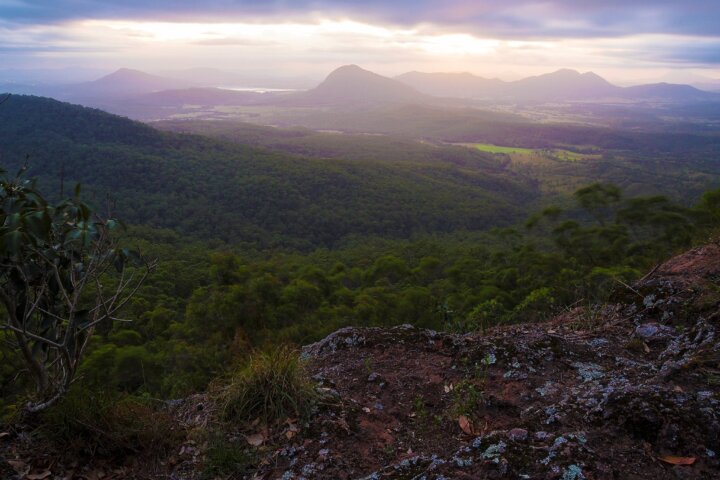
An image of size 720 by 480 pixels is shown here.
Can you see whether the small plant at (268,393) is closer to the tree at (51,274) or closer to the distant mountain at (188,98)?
the tree at (51,274)

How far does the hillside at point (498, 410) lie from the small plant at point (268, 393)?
8cm

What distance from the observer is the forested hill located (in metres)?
44.4

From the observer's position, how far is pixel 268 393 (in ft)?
9.80

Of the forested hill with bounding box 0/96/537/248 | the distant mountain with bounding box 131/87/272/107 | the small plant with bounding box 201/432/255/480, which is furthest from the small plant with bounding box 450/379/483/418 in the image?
the distant mountain with bounding box 131/87/272/107

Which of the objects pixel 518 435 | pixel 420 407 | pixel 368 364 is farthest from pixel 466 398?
pixel 368 364

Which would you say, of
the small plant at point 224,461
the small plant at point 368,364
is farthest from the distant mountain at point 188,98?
the small plant at point 224,461

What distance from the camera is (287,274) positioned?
67.5 ft

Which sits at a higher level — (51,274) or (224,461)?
(51,274)

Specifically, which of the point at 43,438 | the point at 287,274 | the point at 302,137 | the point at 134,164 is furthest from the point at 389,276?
the point at 302,137

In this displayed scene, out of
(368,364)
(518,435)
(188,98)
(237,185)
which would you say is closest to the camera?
(518,435)

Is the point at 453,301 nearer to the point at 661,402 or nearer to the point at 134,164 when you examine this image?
the point at 661,402

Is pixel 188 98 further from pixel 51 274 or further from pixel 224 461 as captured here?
pixel 224 461

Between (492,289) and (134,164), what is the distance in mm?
52248

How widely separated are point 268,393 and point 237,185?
52.0 meters
